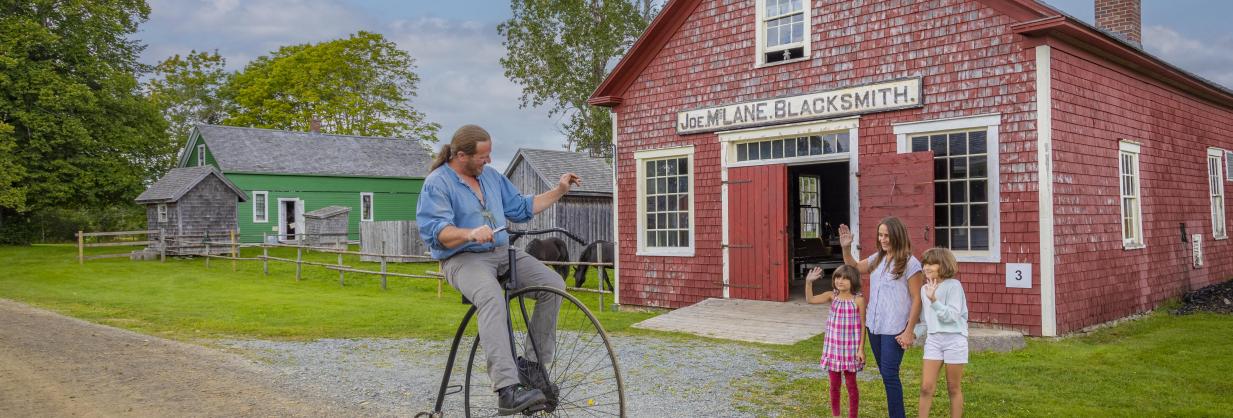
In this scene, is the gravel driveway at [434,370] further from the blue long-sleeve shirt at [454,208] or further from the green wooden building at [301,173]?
the green wooden building at [301,173]

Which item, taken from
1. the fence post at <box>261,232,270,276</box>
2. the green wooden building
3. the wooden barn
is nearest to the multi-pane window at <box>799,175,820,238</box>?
the wooden barn

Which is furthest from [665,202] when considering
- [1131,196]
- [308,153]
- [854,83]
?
[308,153]

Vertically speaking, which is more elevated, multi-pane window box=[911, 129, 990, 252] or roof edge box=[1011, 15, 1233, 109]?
roof edge box=[1011, 15, 1233, 109]

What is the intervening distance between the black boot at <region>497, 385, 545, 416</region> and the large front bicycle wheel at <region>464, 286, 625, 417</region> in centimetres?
25

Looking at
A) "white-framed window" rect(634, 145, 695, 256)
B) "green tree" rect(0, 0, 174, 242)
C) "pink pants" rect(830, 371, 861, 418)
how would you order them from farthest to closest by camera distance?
"green tree" rect(0, 0, 174, 242) < "white-framed window" rect(634, 145, 695, 256) < "pink pants" rect(830, 371, 861, 418)

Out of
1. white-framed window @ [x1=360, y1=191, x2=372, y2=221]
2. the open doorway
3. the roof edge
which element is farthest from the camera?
white-framed window @ [x1=360, y1=191, x2=372, y2=221]

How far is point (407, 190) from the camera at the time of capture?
3950 centimetres

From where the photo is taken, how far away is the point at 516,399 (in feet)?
14.7

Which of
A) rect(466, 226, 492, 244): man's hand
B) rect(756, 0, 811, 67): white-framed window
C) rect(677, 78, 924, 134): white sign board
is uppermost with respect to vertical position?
rect(756, 0, 811, 67): white-framed window

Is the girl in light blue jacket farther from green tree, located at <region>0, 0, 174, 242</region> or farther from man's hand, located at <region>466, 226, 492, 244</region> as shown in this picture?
green tree, located at <region>0, 0, 174, 242</region>

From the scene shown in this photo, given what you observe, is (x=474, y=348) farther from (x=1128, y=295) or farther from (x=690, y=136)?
(x=1128, y=295)

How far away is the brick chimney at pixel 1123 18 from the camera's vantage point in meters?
14.9

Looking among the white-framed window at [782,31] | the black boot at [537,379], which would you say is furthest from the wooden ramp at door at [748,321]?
the black boot at [537,379]

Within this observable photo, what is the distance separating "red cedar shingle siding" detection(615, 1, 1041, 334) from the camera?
9.81 metres
